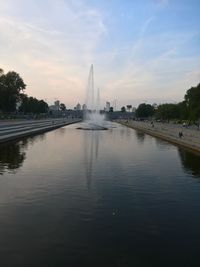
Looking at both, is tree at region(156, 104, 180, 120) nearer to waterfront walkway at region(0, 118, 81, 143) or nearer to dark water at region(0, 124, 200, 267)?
waterfront walkway at region(0, 118, 81, 143)

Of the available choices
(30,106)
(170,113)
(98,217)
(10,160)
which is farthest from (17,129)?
(170,113)

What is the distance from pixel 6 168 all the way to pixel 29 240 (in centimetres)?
1252

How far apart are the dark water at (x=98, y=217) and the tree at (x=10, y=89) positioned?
95997 mm

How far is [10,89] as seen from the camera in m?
118

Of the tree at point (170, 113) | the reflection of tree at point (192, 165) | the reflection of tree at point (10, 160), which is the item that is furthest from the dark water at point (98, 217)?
the tree at point (170, 113)

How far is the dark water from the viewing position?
Answer: 9008mm

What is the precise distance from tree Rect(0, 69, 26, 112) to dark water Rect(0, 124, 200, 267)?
96.0 meters

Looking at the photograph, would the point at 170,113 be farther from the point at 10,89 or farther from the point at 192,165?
the point at 192,165

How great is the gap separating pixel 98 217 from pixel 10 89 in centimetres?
10947

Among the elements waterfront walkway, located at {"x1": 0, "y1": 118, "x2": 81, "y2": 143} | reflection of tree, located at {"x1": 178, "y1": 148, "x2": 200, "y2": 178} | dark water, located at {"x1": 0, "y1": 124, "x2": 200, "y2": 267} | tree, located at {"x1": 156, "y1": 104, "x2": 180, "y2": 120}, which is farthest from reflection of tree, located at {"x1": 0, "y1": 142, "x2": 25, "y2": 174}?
tree, located at {"x1": 156, "y1": 104, "x2": 180, "y2": 120}

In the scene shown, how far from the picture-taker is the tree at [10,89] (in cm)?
11552

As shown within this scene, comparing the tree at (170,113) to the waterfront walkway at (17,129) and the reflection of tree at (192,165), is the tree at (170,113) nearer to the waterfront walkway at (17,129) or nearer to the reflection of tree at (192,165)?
the waterfront walkway at (17,129)

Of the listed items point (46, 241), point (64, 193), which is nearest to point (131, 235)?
point (46, 241)

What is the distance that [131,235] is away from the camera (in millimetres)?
10508
